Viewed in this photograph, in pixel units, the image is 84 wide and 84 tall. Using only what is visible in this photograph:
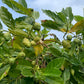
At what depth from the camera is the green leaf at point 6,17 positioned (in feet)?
4.13

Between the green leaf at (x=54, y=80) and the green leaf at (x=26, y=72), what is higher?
the green leaf at (x=26, y=72)

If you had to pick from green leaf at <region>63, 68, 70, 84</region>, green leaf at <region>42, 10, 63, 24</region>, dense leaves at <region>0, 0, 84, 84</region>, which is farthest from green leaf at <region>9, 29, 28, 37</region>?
green leaf at <region>63, 68, 70, 84</region>

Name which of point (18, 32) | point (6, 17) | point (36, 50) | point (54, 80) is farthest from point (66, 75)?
point (6, 17)

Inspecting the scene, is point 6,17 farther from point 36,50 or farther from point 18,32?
point 36,50

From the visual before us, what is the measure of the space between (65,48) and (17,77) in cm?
39

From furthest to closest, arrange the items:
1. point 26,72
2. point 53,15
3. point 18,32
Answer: point 53,15, point 18,32, point 26,72

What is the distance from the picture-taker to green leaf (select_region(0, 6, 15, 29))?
126cm

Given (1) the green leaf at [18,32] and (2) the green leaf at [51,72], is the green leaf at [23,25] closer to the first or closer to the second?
(1) the green leaf at [18,32]

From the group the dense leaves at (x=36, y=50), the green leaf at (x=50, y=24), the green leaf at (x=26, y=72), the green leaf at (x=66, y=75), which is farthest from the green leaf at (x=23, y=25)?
the green leaf at (x=66, y=75)

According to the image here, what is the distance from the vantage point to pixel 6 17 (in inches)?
50.1

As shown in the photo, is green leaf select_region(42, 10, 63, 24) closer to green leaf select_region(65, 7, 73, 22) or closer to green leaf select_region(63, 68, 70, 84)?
green leaf select_region(65, 7, 73, 22)

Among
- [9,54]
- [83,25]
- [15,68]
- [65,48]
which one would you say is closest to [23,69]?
Answer: [15,68]

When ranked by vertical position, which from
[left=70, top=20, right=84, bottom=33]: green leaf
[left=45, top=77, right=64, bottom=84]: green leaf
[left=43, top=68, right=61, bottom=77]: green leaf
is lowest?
[left=45, top=77, right=64, bottom=84]: green leaf

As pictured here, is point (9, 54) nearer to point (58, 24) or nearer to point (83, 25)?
point (58, 24)
